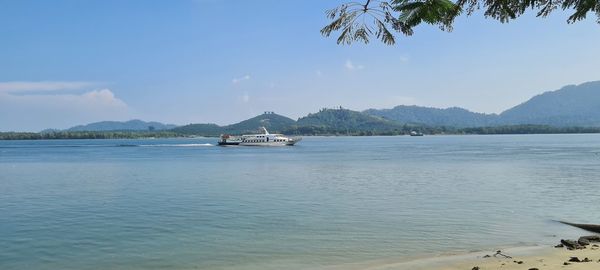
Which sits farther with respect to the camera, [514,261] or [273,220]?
[273,220]

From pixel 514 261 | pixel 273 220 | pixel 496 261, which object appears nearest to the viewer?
pixel 514 261

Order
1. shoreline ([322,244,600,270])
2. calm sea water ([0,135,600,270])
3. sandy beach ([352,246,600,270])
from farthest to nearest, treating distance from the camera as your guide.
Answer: calm sea water ([0,135,600,270]) → shoreline ([322,244,600,270]) → sandy beach ([352,246,600,270])

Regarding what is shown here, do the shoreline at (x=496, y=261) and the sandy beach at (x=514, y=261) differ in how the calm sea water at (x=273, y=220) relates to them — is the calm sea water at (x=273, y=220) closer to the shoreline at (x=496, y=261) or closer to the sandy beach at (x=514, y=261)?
the shoreline at (x=496, y=261)

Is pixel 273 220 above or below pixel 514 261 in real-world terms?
below

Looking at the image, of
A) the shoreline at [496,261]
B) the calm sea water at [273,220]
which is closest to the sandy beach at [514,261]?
the shoreline at [496,261]

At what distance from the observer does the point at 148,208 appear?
29.0 meters

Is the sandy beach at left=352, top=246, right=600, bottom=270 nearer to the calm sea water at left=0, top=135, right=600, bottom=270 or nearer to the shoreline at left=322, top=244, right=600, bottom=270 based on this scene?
the shoreline at left=322, top=244, right=600, bottom=270

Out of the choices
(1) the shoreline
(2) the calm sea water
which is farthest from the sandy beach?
(2) the calm sea water

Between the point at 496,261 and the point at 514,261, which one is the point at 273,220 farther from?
the point at 514,261

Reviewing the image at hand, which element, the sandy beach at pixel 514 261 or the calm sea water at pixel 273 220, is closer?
the sandy beach at pixel 514 261

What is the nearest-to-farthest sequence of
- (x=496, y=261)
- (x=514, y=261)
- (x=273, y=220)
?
(x=514, y=261)
(x=496, y=261)
(x=273, y=220)

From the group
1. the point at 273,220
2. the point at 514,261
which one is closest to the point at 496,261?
the point at 514,261

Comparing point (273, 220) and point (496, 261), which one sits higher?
point (496, 261)

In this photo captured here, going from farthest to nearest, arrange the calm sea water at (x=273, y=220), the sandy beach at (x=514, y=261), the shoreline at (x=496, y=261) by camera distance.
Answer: the calm sea water at (x=273, y=220) < the shoreline at (x=496, y=261) < the sandy beach at (x=514, y=261)
